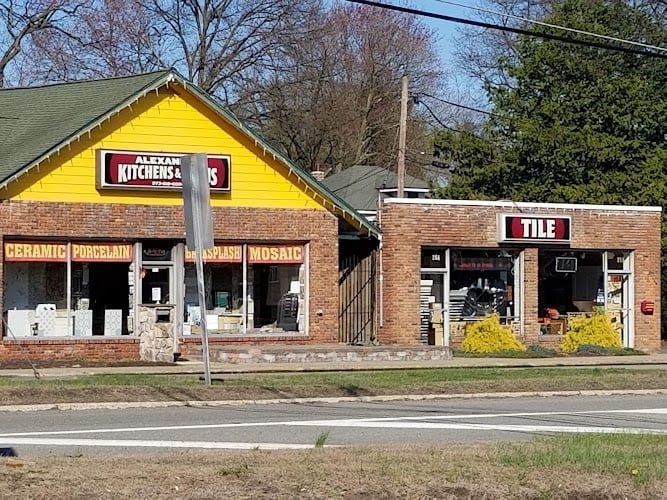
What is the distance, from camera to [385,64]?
2399 inches

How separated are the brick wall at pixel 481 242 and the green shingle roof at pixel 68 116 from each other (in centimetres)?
92

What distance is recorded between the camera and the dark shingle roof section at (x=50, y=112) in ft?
89.7

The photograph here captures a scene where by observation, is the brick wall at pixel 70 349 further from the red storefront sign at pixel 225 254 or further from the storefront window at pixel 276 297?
the storefront window at pixel 276 297

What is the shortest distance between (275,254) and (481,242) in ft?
18.3

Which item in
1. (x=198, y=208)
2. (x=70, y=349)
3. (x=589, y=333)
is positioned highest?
(x=198, y=208)

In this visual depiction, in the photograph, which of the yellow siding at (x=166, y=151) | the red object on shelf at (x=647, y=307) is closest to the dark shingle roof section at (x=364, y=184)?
the red object on shelf at (x=647, y=307)

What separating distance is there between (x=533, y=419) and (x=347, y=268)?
1563cm

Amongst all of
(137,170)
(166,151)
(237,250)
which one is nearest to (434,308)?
(237,250)

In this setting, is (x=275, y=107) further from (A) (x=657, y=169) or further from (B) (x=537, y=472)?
(B) (x=537, y=472)

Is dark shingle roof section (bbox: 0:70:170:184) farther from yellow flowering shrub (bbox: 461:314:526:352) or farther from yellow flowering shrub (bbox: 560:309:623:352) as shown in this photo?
yellow flowering shrub (bbox: 560:309:623:352)

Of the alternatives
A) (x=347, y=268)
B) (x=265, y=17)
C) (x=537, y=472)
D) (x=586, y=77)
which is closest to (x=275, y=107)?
(x=265, y=17)

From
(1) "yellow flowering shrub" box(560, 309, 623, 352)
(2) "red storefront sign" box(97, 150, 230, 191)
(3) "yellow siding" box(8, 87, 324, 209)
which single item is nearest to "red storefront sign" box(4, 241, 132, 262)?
(3) "yellow siding" box(8, 87, 324, 209)

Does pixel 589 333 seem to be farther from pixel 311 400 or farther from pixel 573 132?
pixel 311 400

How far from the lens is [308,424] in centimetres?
1551
